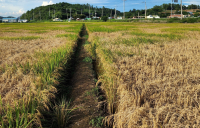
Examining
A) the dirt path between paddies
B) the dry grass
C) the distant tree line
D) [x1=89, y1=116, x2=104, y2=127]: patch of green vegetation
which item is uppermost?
the distant tree line

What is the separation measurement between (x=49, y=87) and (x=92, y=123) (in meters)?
0.99

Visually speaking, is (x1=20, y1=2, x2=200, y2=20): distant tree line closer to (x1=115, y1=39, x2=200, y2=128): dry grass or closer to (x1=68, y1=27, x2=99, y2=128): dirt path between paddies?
(x1=68, y1=27, x2=99, y2=128): dirt path between paddies

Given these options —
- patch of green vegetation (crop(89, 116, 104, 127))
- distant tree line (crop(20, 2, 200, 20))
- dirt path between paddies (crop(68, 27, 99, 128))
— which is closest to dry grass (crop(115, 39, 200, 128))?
patch of green vegetation (crop(89, 116, 104, 127))

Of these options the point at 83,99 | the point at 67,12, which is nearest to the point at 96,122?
the point at 83,99

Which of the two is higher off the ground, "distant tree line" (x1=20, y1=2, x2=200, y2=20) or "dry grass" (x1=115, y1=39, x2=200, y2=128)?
"distant tree line" (x1=20, y1=2, x2=200, y2=20)

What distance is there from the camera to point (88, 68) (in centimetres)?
462

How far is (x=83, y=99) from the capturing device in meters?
2.79

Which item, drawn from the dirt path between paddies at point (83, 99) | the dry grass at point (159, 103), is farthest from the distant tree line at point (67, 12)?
the dry grass at point (159, 103)

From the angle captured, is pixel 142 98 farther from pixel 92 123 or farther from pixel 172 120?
pixel 92 123

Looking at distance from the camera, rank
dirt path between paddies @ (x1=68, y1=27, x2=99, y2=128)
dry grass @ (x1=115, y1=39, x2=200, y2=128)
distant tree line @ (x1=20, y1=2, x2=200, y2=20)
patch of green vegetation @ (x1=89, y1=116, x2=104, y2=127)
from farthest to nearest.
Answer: distant tree line @ (x1=20, y1=2, x2=200, y2=20)
dirt path between paddies @ (x1=68, y1=27, x2=99, y2=128)
patch of green vegetation @ (x1=89, y1=116, x2=104, y2=127)
dry grass @ (x1=115, y1=39, x2=200, y2=128)

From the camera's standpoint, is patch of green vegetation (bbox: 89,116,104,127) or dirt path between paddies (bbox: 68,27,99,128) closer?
patch of green vegetation (bbox: 89,116,104,127)

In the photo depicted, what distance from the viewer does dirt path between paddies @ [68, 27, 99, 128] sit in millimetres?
2229

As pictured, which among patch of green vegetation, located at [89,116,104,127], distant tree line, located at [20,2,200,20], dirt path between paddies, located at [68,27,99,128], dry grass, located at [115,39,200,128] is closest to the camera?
dry grass, located at [115,39,200,128]

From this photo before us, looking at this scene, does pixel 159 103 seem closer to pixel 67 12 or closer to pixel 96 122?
pixel 96 122
